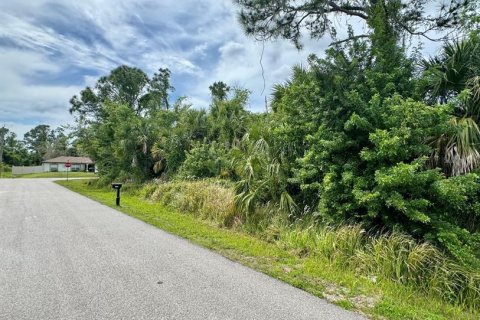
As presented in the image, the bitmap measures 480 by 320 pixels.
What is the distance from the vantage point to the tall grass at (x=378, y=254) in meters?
4.43

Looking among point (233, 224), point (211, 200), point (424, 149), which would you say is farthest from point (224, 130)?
point (424, 149)

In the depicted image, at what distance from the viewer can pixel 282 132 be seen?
744 cm

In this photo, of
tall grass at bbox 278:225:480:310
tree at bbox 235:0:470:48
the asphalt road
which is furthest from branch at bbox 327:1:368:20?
the asphalt road

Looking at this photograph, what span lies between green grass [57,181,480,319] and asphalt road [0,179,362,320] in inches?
10.9

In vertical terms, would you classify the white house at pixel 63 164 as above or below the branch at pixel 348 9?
below

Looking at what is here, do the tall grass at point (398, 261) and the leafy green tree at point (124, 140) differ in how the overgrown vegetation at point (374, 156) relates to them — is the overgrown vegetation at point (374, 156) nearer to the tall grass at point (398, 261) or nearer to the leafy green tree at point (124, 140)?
the tall grass at point (398, 261)

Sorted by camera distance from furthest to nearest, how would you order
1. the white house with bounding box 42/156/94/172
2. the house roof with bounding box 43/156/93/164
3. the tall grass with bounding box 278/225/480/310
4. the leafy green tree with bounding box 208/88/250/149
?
the house roof with bounding box 43/156/93/164 < the white house with bounding box 42/156/94/172 < the leafy green tree with bounding box 208/88/250/149 < the tall grass with bounding box 278/225/480/310

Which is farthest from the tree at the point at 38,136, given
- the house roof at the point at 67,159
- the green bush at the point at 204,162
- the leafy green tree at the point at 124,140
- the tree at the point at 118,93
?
the green bush at the point at 204,162

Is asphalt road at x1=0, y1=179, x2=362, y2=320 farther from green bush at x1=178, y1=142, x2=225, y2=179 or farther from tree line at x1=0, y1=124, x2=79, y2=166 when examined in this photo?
tree line at x1=0, y1=124, x2=79, y2=166

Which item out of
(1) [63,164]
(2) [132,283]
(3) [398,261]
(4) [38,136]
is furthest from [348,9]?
(4) [38,136]

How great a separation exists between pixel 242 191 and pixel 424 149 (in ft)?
15.3

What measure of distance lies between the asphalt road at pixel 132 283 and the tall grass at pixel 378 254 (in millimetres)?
1580

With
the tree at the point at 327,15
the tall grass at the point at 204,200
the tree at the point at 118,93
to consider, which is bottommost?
the tall grass at the point at 204,200

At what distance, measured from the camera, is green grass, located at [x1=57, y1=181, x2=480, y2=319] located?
3638mm
